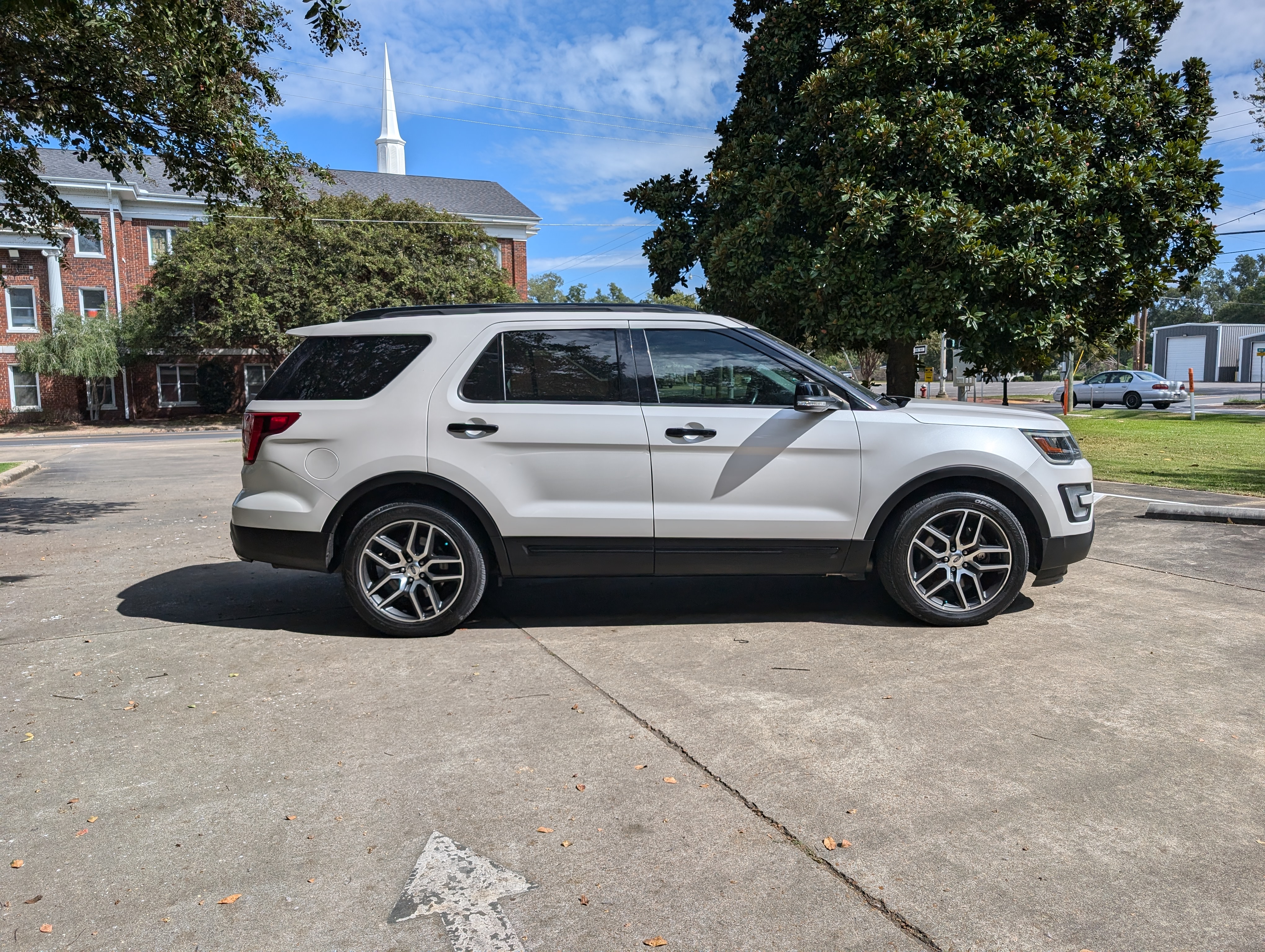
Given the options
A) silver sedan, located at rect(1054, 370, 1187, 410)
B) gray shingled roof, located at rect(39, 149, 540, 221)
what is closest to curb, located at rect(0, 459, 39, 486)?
gray shingled roof, located at rect(39, 149, 540, 221)

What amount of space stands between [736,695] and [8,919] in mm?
→ 2836

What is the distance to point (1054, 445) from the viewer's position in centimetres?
561

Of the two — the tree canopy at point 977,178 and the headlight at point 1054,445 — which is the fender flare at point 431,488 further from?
the tree canopy at point 977,178

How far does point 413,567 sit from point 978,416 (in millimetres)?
3454

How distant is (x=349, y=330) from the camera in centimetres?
548

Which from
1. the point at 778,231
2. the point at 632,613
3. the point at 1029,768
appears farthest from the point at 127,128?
the point at 1029,768

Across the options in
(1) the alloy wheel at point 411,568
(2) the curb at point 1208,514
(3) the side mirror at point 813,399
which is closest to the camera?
(3) the side mirror at point 813,399

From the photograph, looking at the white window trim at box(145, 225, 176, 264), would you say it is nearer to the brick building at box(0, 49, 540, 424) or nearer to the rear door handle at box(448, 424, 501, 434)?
the brick building at box(0, 49, 540, 424)

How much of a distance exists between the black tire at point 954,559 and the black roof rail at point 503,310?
180 centimetres

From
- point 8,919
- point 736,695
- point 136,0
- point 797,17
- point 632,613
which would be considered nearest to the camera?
point 8,919

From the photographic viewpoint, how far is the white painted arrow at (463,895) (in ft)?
8.28

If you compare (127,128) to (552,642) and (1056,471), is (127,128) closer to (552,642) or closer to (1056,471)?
Result: (552,642)

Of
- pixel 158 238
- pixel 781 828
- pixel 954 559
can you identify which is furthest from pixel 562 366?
pixel 158 238

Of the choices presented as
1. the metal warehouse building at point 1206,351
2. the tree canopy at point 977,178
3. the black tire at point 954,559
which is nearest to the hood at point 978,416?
the black tire at point 954,559
